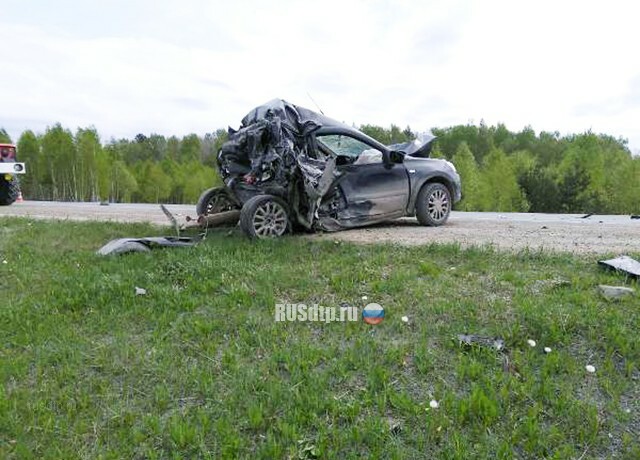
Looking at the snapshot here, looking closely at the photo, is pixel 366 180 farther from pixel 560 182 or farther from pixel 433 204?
pixel 560 182

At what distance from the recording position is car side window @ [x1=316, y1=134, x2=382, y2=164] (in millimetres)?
6484

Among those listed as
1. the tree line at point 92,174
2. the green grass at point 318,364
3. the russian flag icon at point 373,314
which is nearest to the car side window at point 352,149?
the green grass at point 318,364

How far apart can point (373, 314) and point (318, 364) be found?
725mm

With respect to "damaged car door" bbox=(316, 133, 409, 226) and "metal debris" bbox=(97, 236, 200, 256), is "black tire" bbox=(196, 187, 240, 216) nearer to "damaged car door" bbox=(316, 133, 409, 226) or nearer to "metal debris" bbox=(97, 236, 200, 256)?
"metal debris" bbox=(97, 236, 200, 256)

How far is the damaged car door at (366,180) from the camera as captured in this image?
6496 mm

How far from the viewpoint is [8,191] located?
44.3 feet

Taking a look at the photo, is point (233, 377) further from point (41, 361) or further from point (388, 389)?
point (41, 361)

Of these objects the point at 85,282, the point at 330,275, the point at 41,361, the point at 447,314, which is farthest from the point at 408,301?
the point at 85,282

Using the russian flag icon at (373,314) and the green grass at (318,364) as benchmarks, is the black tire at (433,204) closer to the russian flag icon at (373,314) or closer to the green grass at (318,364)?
the green grass at (318,364)

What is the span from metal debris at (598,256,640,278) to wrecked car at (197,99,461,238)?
3.25 metres

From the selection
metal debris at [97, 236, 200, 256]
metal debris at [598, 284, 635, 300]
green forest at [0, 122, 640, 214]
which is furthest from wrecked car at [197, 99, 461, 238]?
green forest at [0, 122, 640, 214]

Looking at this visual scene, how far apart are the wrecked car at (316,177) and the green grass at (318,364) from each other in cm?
170

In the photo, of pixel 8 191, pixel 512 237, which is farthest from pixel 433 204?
pixel 8 191

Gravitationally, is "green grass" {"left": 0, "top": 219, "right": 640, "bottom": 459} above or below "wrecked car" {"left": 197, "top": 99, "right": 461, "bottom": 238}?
below
